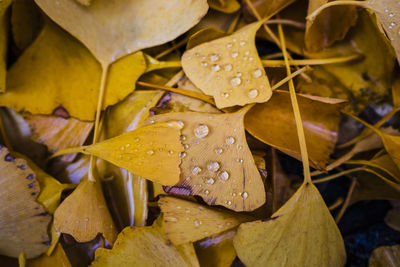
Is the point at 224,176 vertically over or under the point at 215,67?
under

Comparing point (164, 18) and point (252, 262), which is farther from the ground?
point (164, 18)

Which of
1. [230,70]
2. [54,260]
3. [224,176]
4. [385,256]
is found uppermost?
[230,70]

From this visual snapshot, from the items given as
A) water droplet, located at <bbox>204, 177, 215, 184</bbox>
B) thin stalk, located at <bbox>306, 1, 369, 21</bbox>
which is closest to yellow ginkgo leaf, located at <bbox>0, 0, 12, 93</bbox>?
water droplet, located at <bbox>204, 177, 215, 184</bbox>

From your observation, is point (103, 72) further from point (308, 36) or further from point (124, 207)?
point (308, 36)

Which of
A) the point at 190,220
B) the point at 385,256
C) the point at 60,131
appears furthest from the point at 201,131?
the point at 385,256

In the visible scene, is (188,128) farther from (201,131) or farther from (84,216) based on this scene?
(84,216)

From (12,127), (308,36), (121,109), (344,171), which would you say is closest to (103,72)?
(121,109)
